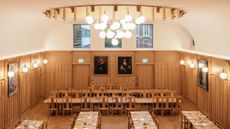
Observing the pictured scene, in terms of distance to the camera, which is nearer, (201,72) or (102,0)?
(102,0)

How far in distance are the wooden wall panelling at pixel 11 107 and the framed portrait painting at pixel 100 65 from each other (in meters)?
6.99

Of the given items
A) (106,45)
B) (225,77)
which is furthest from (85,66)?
(225,77)

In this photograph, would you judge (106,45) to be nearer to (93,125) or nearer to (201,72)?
(201,72)

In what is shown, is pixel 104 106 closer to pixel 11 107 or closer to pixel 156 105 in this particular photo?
pixel 156 105

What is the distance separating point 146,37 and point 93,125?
12.3 m

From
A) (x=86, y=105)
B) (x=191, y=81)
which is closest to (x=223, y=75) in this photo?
(x=191, y=81)

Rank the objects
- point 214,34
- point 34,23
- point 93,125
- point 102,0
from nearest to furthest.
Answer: point 102,0, point 93,125, point 214,34, point 34,23

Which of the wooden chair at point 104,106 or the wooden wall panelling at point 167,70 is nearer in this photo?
the wooden chair at point 104,106

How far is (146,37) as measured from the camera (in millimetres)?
23203

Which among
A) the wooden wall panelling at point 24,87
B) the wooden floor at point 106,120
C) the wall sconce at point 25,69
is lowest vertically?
the wooden floor at point 106,120

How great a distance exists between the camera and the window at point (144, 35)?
2314 cm

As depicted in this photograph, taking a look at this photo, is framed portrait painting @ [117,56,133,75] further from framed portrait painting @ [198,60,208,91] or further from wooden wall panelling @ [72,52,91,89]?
framed portrait painting @ [198,60,208,91]

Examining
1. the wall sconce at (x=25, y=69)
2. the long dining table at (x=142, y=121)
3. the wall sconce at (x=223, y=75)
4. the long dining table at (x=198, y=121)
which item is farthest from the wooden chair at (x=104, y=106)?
the wall sconce at (x=223, y=75)

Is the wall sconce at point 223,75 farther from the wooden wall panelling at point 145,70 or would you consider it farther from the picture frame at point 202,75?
the wooden wall panelling at point 145,70
